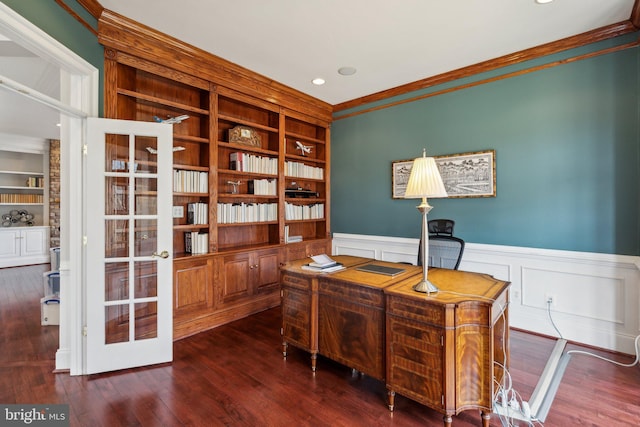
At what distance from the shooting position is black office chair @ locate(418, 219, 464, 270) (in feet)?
9.27

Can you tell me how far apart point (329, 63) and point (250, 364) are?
326 centimetres

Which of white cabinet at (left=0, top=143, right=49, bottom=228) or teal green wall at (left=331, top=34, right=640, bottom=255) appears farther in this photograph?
white cabinet at (left=0, top=143, right=49, bottom=228)

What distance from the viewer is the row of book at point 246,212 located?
3.63 metres

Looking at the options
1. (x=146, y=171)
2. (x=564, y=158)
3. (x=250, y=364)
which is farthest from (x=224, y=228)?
(x=564, y=158)

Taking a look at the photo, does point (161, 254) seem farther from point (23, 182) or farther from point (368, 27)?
point (23, 182)

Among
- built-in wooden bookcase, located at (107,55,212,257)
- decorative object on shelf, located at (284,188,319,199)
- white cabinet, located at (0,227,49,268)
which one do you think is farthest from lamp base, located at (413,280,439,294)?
white cabinet, located at (0,227,49,268)

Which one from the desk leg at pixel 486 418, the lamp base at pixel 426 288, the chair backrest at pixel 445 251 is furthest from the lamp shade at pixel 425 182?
the desk leg at pixel 486 418

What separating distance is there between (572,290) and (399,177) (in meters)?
2.29

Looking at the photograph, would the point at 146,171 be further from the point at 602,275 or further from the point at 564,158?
the point at 602,275

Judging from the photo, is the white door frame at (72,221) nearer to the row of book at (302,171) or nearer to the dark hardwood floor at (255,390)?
the dark hardwood floor at (255,390)

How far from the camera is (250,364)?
2.54 metres

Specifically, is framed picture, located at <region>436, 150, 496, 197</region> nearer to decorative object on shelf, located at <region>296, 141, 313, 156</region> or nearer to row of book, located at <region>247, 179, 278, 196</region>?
decorative object on shelf, located at <region>296, 141, 313, 156</region>

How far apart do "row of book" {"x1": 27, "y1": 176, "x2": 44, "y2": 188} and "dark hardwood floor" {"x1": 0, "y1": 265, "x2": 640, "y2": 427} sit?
571 cm

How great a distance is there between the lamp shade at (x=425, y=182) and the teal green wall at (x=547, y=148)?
6.62 feet
